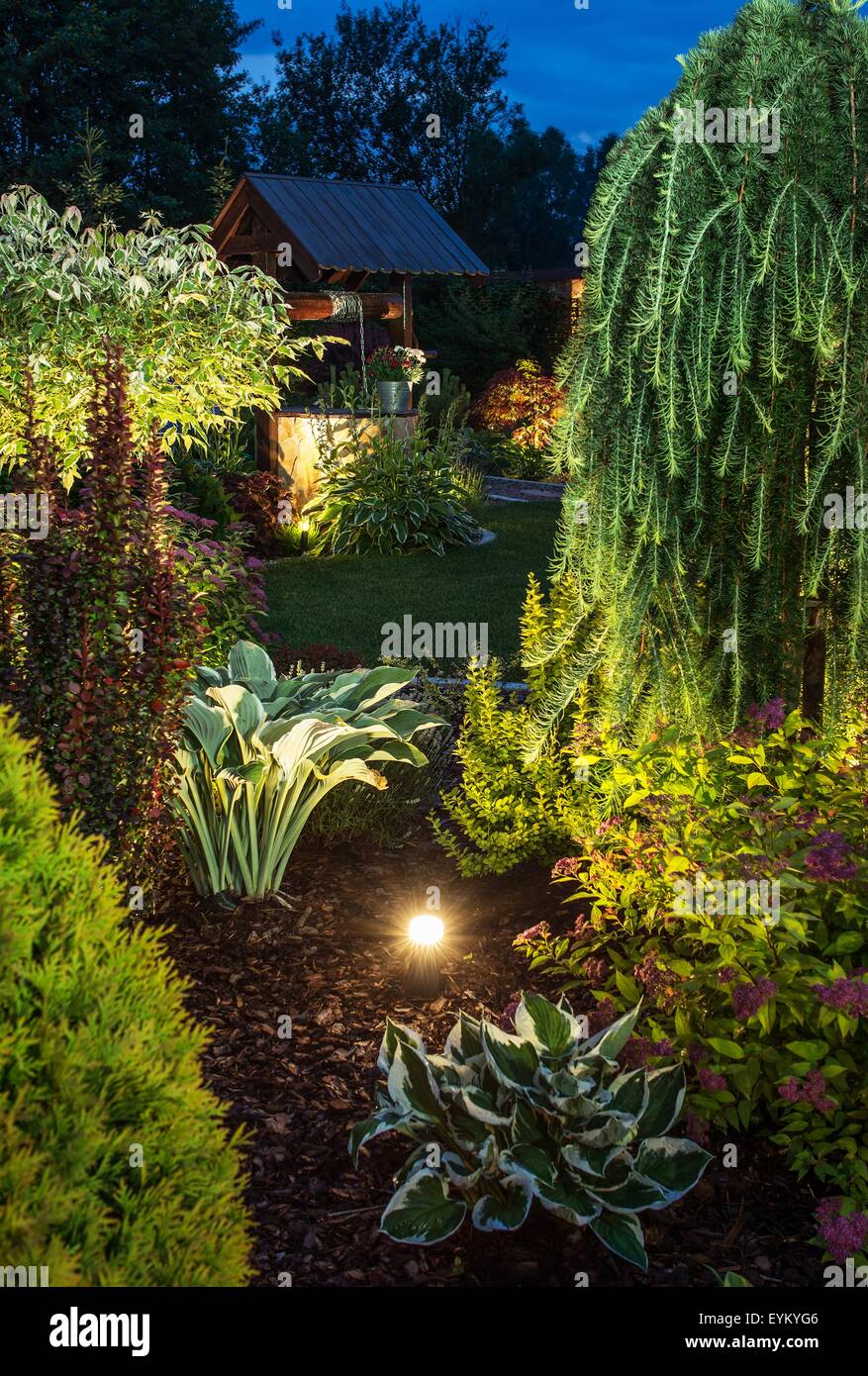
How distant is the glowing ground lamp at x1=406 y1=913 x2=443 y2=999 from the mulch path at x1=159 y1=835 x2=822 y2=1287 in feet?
0.15

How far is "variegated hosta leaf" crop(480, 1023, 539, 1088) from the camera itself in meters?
2.72

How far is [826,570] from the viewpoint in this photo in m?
3.72

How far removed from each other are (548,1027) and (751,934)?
0.53 meters

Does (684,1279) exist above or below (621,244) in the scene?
below

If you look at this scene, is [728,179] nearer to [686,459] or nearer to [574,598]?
[686,459]

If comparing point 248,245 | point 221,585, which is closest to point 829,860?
point 221,585

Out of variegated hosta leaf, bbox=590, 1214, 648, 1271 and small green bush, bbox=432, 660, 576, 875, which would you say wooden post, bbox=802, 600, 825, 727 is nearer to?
small green bush, bbox=432, 660, 576, 875

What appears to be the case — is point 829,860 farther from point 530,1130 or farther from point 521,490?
point 521,490

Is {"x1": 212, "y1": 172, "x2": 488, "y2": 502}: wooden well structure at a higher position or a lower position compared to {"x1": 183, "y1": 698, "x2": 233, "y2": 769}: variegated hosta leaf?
higher

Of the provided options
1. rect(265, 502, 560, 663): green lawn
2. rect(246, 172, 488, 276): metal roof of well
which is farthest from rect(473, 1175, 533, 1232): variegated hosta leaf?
rect(246, 172, 488, 276): metal roof of well

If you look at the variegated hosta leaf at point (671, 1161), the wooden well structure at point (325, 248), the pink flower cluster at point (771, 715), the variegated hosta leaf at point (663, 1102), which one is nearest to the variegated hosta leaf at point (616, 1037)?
the variegated hosta leaf at point (663, 1102)
